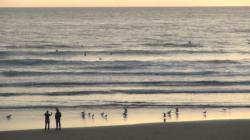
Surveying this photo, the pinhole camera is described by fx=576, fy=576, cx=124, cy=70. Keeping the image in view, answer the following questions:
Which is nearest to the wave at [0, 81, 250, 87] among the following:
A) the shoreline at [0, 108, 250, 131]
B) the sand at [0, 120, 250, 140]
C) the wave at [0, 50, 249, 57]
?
the shoreline at [0, 108, 250, 131]

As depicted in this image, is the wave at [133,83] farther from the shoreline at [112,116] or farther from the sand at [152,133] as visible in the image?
the sand at [152,133]

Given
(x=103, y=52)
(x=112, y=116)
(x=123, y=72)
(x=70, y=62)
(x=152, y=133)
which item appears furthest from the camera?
(x=103, y=52)

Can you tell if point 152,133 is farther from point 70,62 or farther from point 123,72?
point 70,62

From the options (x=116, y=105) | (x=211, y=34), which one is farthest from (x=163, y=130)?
(x=211, y=34)

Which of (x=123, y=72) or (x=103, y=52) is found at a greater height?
(x=103, y=52)

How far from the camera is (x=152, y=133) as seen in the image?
876 inches

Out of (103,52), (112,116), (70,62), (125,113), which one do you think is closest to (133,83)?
(125,113)

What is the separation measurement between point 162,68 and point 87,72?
7.33m

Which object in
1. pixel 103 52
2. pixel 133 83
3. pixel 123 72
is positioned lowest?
pixel 133 83

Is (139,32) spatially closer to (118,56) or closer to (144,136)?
(118,56)

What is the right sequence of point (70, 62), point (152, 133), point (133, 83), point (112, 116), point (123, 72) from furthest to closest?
point (70, 62), point (123, 72), point (133, 83), point (112, 116), point (152, 133)

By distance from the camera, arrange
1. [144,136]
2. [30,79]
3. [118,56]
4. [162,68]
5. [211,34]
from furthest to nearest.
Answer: [211,34], [118,56], [162,68], [30,79], [144,136]

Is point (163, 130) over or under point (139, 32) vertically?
under

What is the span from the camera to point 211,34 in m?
94.4
